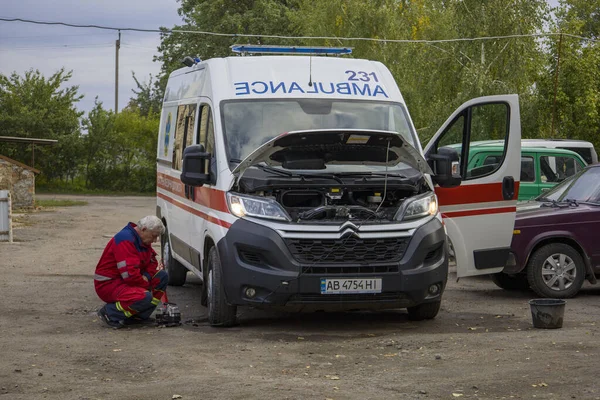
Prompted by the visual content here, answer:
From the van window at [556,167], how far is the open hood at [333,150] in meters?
8.33

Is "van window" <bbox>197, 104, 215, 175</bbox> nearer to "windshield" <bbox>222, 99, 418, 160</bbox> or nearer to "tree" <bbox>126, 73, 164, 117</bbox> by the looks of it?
"windshield" <bbox>222, 99, 418, 160</bbox>

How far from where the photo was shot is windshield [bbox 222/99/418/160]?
1073cm

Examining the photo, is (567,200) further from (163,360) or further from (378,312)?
(163,360)

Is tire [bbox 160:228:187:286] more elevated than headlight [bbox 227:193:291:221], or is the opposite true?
headlight [bbox 227:193:291:221]

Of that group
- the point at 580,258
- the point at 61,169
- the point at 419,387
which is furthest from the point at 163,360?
the point at 61,169

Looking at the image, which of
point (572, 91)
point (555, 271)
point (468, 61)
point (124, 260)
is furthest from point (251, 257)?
point (468, 61)

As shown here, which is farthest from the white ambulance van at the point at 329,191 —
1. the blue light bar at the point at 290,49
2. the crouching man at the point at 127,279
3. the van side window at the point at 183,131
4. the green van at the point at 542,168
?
the green van at the point at 542,168

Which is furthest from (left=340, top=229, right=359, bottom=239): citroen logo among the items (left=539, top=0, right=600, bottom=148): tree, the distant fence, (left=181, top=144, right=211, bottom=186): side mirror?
(left=539, top=0, right=600, bottom=148): tree

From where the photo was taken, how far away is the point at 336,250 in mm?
9812

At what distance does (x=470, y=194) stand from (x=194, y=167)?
2.96 meters

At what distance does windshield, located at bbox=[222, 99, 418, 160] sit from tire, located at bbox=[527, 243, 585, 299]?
2829 mm

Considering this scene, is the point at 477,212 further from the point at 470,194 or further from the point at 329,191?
the point at 329,191

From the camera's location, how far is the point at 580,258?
12898 mm

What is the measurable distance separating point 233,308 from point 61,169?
45.5 m
